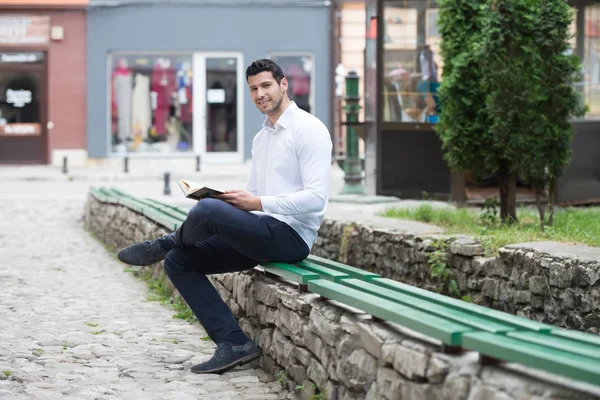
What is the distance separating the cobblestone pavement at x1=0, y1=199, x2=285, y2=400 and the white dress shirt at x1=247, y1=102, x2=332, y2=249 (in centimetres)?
88

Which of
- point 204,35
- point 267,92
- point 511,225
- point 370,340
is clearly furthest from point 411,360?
point 204,35

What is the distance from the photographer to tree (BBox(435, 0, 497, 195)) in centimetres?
1012

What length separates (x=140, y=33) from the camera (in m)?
27.4

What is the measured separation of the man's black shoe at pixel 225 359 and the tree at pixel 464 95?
181 inches

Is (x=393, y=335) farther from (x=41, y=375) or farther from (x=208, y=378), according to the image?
(x=41, y=375)

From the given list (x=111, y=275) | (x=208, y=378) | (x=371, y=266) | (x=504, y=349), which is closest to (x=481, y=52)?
(x=371, y=266)

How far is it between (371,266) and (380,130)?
5286 millimetres

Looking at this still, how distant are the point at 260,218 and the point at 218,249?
40 centimetres

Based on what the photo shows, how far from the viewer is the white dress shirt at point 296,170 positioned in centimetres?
575

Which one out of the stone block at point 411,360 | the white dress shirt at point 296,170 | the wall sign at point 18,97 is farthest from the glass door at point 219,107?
the stone block at point 411,360

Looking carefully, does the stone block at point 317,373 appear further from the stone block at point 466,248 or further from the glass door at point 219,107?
the glass door at point 219,107

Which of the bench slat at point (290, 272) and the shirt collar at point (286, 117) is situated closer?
the bench slat at point (290, 272)

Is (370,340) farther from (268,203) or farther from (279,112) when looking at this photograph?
(279,112)

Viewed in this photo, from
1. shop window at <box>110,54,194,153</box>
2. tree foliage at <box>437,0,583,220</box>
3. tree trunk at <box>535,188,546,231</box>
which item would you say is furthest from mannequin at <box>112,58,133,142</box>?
tree trunk at <box>535,188,546,231</box>
